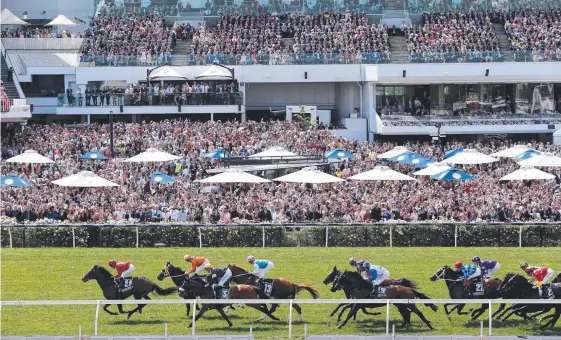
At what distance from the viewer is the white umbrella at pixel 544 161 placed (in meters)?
33.7

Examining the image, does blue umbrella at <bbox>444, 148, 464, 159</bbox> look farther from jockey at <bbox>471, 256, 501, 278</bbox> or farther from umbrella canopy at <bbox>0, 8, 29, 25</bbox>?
umbrella canopy at <bbox>0, 8, 29, 25</bbox>

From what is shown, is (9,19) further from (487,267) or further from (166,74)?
(487,267)

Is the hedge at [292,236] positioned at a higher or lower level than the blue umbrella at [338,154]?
lower

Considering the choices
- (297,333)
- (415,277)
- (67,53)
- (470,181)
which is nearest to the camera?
(297,333)

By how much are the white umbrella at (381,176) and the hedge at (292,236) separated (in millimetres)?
4543

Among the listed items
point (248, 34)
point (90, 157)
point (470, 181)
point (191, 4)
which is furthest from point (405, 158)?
point (191, 4)

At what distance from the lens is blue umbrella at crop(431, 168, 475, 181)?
3238cm

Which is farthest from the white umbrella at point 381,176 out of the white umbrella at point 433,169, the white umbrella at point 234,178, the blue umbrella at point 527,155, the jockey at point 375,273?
the jockey at point 375,273

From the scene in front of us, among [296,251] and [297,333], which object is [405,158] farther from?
[297,333]

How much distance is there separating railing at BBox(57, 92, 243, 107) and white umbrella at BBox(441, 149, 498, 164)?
1328cm

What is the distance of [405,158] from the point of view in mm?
36312

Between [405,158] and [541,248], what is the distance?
Result: 961cm

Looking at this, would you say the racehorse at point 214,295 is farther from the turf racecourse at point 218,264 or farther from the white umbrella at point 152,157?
the white umbrella at point 152,157

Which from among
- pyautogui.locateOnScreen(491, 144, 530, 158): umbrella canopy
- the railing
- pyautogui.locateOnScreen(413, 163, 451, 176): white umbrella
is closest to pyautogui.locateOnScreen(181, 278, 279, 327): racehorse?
pyautogui.locateOnScreen(413, 163, 451, 176): white umbrella
